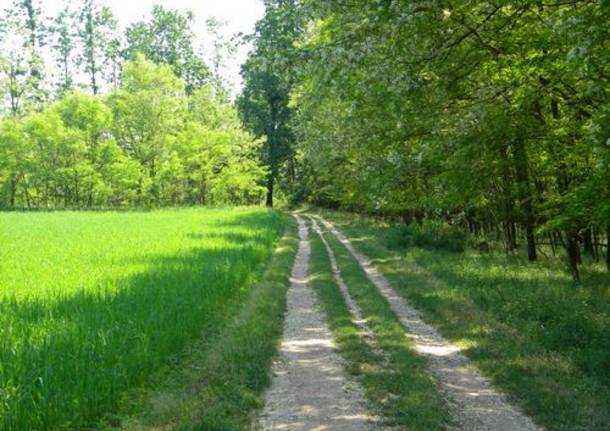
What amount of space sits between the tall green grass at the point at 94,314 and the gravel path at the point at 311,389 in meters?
1.69

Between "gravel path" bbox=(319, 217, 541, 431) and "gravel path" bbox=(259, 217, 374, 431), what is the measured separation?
124 cm

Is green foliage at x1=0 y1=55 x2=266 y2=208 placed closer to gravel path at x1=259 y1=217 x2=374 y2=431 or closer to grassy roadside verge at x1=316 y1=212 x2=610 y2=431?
grassy roadside verge at x1=316 y1=212 x2=610 y2=431

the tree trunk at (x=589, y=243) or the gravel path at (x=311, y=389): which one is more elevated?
the tree trunk at (x=589, y=243)

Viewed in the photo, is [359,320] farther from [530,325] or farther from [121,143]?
[121,143]

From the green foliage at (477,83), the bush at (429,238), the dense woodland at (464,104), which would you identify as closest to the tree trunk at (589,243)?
the dense woodland at (464,104)

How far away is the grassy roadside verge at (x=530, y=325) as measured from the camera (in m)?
7.20

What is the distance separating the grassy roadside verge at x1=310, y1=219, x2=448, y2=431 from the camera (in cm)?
668

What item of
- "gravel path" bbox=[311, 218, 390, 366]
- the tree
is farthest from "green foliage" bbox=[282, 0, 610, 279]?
the tree

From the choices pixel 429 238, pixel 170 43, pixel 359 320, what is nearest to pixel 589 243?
pixel 429 238

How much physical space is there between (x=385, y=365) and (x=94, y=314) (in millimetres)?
4522

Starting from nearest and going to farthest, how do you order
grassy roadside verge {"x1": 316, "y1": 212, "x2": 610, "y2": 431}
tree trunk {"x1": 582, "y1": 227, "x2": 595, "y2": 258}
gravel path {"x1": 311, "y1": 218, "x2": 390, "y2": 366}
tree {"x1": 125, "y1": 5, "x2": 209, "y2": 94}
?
grassy roadside verge {"x1": 316, "y1": 212, "x2": 610, "y2": 431}, gravel path {"x1": 311, "y1": 218, "x2": 390, "y2": 366}, tree trunk {"x1": 582, "y1": 227, "x2": 595, "y2": 258}, tree {"x1": 125, "y1": 5, "x2": 209, "y2": 94}

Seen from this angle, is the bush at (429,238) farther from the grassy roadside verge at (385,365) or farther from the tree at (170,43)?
the tree at (170,43)

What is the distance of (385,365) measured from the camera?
8781mm

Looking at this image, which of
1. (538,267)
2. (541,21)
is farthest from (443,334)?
(538,267)
